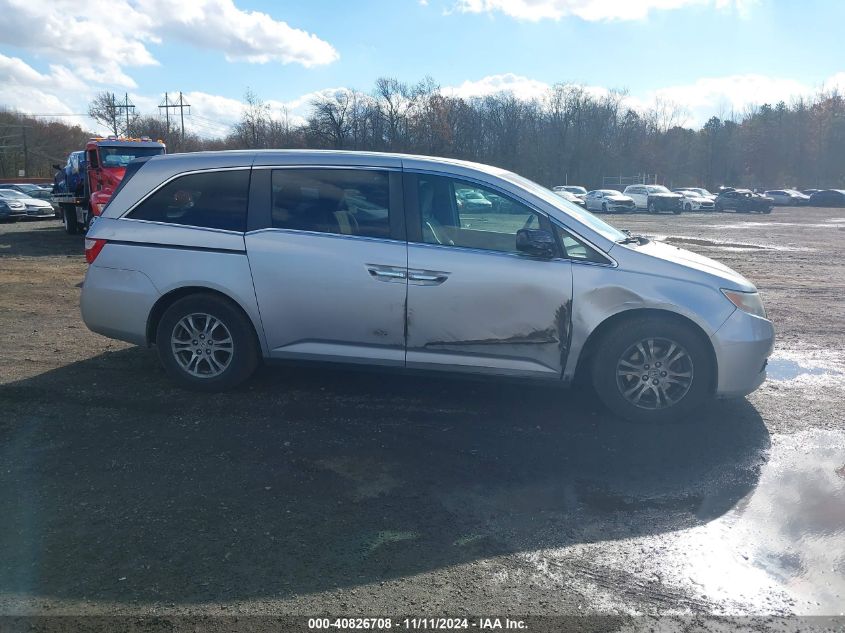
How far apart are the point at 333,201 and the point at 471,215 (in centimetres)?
111

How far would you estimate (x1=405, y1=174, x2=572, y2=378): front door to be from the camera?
5.30m

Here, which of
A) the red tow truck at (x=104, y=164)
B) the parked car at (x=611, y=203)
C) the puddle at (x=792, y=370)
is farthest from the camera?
the parked car at (x=611, y=203)

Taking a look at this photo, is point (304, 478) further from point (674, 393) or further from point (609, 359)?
point (674, 393)

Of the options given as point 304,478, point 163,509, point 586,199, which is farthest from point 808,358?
point 586,199

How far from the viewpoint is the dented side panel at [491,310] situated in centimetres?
530

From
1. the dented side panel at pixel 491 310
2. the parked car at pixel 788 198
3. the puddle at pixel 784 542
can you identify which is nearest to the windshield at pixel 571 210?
the dented side panel at pixel 491 310

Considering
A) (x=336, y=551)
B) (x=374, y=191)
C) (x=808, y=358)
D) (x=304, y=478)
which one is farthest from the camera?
(x=808, y=358)

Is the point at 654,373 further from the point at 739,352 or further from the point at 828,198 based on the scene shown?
the point at 828,198

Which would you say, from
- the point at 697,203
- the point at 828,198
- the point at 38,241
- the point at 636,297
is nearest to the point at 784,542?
the point at 636,297

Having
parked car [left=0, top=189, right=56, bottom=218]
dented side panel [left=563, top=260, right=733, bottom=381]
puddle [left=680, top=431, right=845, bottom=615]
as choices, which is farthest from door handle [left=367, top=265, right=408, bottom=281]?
parked car [left=0, top=189, right=56, bottom=218]

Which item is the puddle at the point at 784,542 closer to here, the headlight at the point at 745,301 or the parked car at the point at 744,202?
the headlight at the point at 745,301

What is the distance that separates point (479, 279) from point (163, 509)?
8.71 feet

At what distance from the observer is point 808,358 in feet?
24.2

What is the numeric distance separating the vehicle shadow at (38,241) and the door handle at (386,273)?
13598 millimetres
